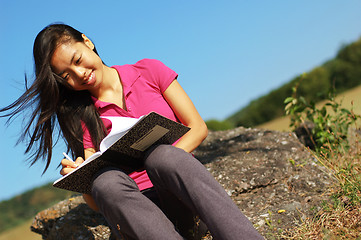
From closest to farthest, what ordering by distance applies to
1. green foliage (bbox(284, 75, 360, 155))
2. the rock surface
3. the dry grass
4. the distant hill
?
the dry grass → the rock surface → green foliage (bbox(284, 75, 360, 155)) → the distant hill

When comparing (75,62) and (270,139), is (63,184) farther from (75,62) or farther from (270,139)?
(270,139)

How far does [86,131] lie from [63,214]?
173 cm

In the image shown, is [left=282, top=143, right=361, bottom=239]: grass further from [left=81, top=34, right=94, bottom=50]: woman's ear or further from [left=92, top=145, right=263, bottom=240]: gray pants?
[left=81, top=34, right=94, bottom=50]: woman's ear

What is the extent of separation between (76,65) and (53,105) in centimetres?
42

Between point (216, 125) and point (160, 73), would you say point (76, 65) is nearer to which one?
point (160, 73)

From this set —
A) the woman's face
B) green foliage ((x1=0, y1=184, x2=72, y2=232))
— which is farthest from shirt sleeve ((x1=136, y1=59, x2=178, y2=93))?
green foliage ((x1=0, y1=184, x2=72, y2=232))

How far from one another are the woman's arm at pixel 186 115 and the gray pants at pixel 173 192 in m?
0.33

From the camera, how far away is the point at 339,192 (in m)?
2.74

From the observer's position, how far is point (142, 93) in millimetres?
2543

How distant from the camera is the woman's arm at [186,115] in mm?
2295

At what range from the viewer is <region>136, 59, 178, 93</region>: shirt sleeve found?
249 cm

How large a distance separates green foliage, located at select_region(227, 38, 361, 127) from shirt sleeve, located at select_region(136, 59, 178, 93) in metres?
16.1

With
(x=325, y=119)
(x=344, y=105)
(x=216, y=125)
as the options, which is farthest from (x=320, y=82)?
(x=325, y=119)

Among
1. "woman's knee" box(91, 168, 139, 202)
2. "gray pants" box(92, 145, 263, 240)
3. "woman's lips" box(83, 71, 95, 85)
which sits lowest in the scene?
"gray pants" box(92, 145, 263, 240)
